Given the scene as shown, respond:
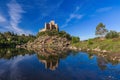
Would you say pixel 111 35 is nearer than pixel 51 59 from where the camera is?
No

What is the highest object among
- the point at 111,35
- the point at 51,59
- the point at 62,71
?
the point at 111,35

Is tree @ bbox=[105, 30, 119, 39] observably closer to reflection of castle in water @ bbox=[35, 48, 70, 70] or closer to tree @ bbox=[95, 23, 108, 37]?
tree @ bbox=[95, 23, 108, 37]

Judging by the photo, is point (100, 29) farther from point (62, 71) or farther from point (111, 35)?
point (62, 71)

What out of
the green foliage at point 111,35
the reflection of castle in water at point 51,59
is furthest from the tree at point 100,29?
the reflection of castle in water at point 51,59

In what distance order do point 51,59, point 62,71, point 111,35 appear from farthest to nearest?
point 111,35 < point 51,59 < point 62,71

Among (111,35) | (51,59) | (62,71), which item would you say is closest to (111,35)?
(111,35)

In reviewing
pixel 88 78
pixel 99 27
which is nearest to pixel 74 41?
pixel 99 27

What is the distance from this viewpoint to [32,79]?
37188 millimetres

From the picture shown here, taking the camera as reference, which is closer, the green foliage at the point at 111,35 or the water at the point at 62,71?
the water at the point at 62,71

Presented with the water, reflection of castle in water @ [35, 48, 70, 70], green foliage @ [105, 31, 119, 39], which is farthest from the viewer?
green foliage @ [105, 31, 119, 39]

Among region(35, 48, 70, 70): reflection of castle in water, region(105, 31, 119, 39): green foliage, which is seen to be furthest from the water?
region(105, 31, 119, 39): green foliage

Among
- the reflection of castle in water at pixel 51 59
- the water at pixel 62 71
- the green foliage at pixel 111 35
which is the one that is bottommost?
the water at pixel 62 71

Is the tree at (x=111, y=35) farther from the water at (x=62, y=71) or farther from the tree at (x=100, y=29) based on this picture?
the water at (x=62, y=71)

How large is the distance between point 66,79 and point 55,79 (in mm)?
2517
